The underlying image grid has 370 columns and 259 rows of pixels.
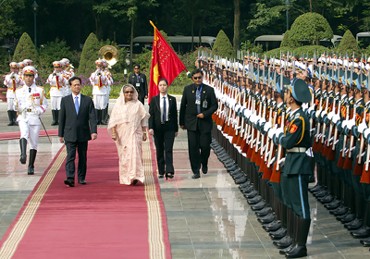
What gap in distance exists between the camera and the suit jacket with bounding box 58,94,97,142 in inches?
680

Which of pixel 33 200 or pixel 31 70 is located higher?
pixel 31 70

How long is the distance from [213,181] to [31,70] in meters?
3.89

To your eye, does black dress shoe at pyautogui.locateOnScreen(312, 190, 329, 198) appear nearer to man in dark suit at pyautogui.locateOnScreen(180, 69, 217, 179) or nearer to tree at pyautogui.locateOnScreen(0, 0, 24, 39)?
man in dark suit at pyautogui.locateOnScreen(180, 69, 217, 179)

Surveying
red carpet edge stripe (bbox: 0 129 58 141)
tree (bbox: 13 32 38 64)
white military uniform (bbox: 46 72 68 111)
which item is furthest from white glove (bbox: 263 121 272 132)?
tree (bbox: 13 32 38 64)

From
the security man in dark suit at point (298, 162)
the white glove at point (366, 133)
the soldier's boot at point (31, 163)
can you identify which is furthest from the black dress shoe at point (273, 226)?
the soldier's boot at point (31, 163)

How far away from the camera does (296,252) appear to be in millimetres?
11617

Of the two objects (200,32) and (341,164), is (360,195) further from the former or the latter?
(200,32)

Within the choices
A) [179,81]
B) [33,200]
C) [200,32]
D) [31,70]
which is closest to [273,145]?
[33,200]

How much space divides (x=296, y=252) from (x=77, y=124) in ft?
21.2

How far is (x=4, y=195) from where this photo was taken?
16.4 metres

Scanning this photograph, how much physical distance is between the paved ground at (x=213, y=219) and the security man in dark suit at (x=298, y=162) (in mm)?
321

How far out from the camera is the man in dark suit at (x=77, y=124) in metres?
17.3

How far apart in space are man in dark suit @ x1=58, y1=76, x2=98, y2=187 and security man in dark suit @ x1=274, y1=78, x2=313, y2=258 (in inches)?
237

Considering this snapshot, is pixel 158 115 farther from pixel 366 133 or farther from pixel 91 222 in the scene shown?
pixel 366 133
